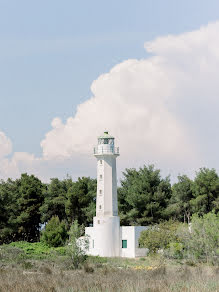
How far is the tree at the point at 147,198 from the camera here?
52812mm

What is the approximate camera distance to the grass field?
1598 cm

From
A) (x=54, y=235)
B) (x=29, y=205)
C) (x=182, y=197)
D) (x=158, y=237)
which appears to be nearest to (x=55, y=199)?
(x=29, y=205)

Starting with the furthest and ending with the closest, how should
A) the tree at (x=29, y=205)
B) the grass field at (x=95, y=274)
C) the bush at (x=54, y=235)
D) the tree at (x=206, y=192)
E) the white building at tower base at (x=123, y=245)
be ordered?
the tree at (x=29, y=205) → the tree at (x=206, y=192) → the bush at (x=54, y=235) → the white building at tower base at (x=123, y=245) → the grass field at (x=95, y=274)

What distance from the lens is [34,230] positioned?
204 feet

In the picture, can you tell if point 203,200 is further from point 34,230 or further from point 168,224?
point 34,230

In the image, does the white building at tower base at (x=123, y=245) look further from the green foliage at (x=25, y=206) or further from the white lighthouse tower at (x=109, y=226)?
the green foliage at (x=25, y=206)

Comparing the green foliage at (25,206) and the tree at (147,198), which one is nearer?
the tree at (147,198)

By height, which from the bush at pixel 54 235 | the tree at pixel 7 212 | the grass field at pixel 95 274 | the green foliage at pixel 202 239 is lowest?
the grass field at pixel 95 274

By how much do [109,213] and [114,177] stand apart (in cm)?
284

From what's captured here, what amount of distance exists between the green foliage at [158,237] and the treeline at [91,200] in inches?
311

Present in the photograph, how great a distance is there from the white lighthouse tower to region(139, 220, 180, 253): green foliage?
A: 3.96 ft

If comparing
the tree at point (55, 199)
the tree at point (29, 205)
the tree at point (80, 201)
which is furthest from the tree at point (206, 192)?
the tree at point (29, 205)

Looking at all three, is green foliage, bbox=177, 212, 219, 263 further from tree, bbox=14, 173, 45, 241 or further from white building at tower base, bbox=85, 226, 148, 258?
tree, bbox=14, 173, 45, 241

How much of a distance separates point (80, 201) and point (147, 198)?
8.19m
